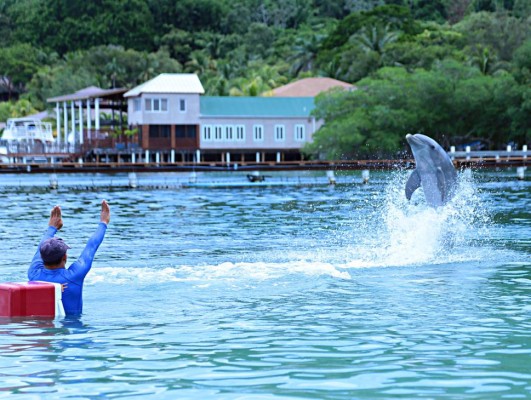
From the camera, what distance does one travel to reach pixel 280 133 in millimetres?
85562

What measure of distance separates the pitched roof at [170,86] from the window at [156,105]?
0.80 metres

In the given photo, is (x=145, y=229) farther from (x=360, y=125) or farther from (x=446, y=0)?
(x=446, y=0)

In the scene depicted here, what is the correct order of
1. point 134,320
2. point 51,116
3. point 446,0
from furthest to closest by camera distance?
point 446,0 < point 51,116 < point 134,320

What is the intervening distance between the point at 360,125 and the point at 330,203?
29.9m

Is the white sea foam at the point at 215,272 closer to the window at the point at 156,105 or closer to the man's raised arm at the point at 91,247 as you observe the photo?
the man's raised arm at the point at 91,247

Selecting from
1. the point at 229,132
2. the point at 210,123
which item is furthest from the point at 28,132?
the point at 229,132

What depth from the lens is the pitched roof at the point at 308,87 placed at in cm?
9281

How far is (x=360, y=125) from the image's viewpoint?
70750 mm

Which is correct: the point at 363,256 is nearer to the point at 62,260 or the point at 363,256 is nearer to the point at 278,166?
the point at 62,260

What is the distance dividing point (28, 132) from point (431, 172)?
248ft

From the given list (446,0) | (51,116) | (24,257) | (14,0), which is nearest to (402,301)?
(24,257)

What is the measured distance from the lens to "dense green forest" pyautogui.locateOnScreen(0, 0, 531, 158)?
7381cm

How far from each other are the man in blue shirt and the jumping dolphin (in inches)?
303

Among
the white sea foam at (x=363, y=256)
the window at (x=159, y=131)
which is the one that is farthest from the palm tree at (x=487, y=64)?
the white sea foam at (x=363, y=256)
